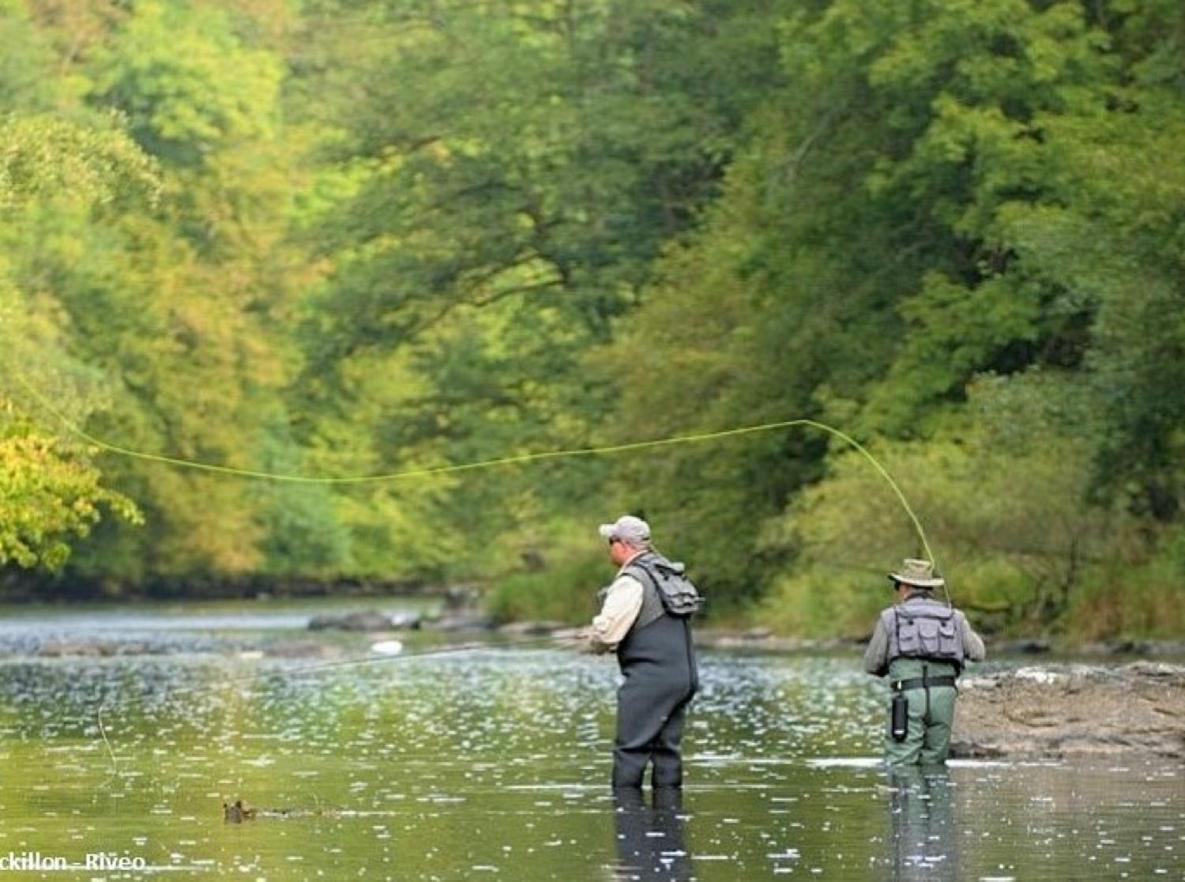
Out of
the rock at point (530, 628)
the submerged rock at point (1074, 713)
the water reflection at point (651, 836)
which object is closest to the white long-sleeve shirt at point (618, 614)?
the water reflection at point (651, 836)

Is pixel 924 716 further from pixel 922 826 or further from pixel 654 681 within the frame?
pixel 922 826

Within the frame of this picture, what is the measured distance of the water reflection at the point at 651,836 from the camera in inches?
682

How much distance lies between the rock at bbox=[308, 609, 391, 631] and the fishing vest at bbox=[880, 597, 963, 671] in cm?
4157

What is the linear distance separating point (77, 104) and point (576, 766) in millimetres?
50260

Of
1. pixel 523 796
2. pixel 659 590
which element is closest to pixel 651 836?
pixel 659 590

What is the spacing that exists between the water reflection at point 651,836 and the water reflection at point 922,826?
3.38ft

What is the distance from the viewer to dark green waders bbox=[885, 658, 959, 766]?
2305cm

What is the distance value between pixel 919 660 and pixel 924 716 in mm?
460

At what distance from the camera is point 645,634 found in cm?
2150

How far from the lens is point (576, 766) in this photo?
986 inches

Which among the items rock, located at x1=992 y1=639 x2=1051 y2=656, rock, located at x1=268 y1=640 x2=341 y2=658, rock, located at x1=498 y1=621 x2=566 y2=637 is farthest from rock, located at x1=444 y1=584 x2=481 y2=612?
rock, located at x1=992 y1=639 x2=1051 y2=656

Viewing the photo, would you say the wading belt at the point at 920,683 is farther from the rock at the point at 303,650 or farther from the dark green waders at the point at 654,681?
the rock at the point at 303,650

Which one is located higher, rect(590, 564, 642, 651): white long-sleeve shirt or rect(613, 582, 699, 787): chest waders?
rect(590, 564, 642, 651): white long-sleeve shirt

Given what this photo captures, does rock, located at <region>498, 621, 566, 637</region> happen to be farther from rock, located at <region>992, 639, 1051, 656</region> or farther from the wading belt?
the wading belt
